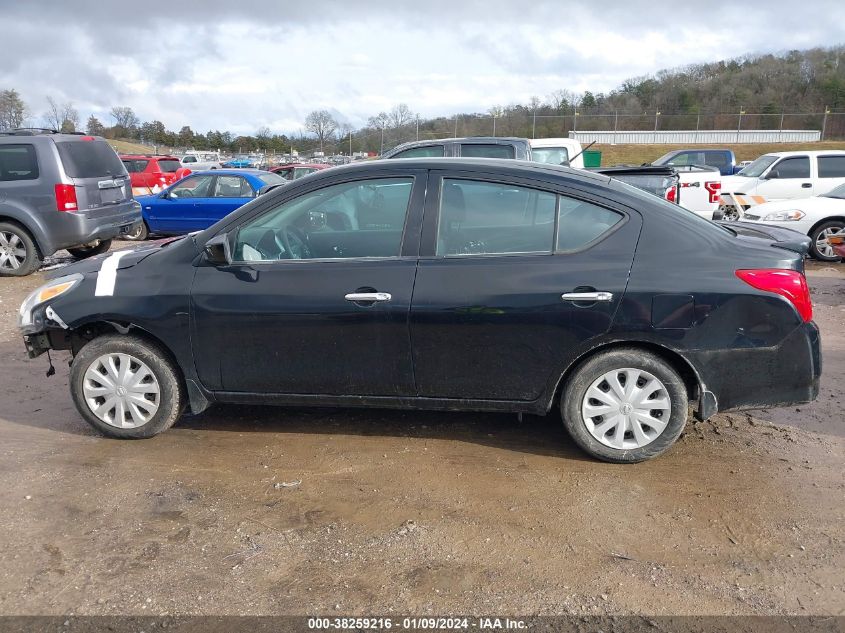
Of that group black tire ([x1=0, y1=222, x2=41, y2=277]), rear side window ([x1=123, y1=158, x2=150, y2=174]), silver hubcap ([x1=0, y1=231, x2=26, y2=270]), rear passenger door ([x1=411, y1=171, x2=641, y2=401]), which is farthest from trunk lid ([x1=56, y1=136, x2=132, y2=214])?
rear side window ([x1=123, y1=158, x2=150, y2=174])

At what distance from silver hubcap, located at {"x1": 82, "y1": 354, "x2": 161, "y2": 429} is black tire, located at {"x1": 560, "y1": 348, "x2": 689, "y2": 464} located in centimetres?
250

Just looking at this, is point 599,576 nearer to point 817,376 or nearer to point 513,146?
point 817,376

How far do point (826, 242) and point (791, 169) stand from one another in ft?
12.2

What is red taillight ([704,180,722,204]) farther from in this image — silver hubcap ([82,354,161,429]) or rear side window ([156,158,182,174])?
rear side window ([156,158,182,174])

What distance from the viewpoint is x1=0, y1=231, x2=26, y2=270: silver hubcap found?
9703 millimetres

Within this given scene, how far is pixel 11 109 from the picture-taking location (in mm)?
44938

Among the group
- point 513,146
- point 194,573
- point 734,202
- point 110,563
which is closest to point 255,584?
point 194,573

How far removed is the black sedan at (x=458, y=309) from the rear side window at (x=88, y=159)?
6.09 meters

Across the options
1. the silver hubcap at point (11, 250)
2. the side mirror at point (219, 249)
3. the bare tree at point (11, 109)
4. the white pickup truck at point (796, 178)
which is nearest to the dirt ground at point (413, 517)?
the side mirror at point (219, 249)

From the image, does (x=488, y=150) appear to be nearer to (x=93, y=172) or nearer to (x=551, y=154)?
(x=551, y=154)

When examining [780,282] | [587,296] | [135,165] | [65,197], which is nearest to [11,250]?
[65,197]

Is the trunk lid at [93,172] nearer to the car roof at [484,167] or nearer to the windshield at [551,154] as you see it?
the windshield at [551,154]

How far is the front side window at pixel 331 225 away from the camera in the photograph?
13.2 ft

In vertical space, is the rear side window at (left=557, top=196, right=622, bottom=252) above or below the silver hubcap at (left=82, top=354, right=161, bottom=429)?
above
